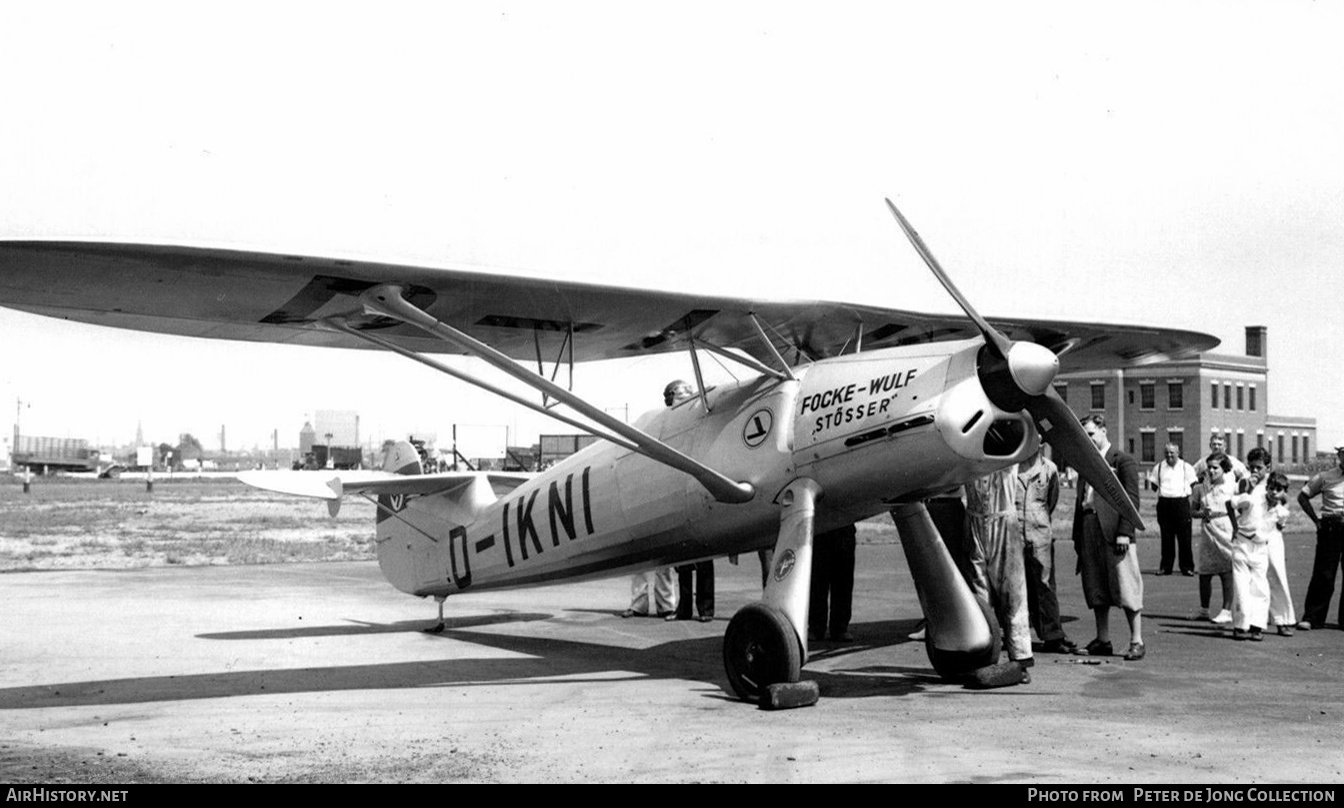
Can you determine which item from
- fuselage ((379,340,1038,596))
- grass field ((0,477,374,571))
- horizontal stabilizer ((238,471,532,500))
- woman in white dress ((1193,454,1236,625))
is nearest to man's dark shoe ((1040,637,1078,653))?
woman in white dress ((1193,454,1236,625))

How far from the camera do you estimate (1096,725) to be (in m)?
7.45

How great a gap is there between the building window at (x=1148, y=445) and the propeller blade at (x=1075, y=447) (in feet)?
265

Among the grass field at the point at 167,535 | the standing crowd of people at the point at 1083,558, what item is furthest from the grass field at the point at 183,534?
the standing crowd of people at the point at 1083,558

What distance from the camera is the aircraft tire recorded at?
9219 millimetres

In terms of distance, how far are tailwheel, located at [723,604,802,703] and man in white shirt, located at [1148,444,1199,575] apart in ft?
42.2

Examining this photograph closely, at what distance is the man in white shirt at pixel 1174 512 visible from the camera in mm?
19297

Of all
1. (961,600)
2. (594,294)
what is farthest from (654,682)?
(594,294)

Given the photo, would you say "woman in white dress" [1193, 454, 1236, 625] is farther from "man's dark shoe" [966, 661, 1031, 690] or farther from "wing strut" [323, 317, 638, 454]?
"wing strut" [323, 317, 638, 454]

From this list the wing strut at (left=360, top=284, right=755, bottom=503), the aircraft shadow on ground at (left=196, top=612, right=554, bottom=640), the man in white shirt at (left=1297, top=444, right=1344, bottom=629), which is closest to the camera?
the wing strut at (left=360, top=284, right=755, bottom=503)

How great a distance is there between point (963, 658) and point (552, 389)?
3.75 meters

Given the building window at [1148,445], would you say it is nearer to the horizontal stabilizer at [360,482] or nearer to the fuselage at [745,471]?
the horizontal stabilizer at [360,482]

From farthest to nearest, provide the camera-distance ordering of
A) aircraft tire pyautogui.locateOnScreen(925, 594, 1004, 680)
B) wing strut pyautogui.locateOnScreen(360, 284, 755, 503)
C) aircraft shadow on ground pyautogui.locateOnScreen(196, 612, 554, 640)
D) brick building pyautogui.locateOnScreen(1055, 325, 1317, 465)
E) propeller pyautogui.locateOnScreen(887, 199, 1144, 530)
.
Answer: brick building pyautogui.locateOnScreen(1055, 325, 1317, 465) < aircraft shadow on ground pyautogui.locateOnScreen(196, 612, 554, 640) < aircraft tire pyautogui.locateOnScreen(925, 594, 1004, 680) < wing strut pyautogui.locateOnScreen(360, 284, 755, 503) < propeller pyautogui.locateOnScreen(887, 199, 1144, 530)

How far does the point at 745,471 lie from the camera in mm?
9180

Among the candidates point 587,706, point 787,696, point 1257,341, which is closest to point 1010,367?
point 787,696
